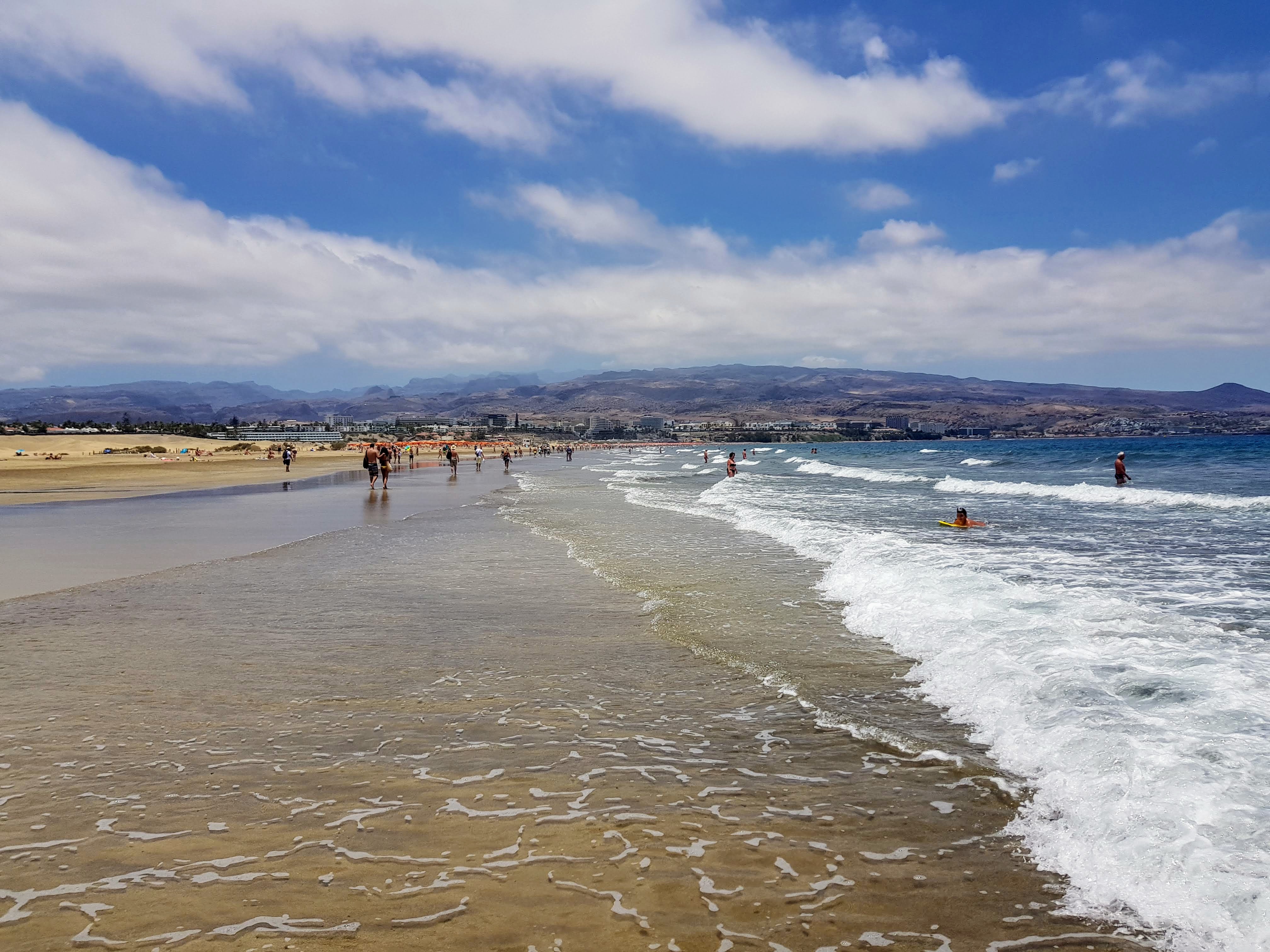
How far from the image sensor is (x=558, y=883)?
3.90m

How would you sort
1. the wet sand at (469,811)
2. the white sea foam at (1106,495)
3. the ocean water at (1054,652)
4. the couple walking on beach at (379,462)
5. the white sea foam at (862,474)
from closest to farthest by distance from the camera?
the wet sand at (469,811)
the ocean water at (1054,652)
the white sea foam at (1106,495)
the couple walking on beach at (379,462)
the white sea foam at (862,474)

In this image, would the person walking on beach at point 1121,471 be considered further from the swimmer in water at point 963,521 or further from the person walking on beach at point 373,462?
the person walking on beach at point 373,462

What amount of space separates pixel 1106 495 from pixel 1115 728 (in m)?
28.4

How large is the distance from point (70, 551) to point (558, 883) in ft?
54.7

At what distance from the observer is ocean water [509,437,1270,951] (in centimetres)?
416

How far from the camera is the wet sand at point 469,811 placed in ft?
11.8

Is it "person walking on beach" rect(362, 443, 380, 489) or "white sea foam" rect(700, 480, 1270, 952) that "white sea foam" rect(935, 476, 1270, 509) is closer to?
"white sea foam" rect(700, 480, 1270, 952)

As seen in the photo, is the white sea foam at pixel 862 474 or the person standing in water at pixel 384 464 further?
the white sea foam at pixel 862 474

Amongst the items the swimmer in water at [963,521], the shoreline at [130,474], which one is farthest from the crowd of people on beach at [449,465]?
the shoreline at [130,474]

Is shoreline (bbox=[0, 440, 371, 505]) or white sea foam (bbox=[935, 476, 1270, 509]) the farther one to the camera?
shoreline (bbox=[0, 440, 371, 505])

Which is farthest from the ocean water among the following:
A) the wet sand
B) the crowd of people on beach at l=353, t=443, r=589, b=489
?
the crowd of people on beach at l=353, t=443, r=589, b=489

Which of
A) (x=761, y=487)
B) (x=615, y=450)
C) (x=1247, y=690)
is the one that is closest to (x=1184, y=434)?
(x=615, y=450)

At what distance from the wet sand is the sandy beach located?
29.1 meters

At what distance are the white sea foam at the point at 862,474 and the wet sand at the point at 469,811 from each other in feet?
130
